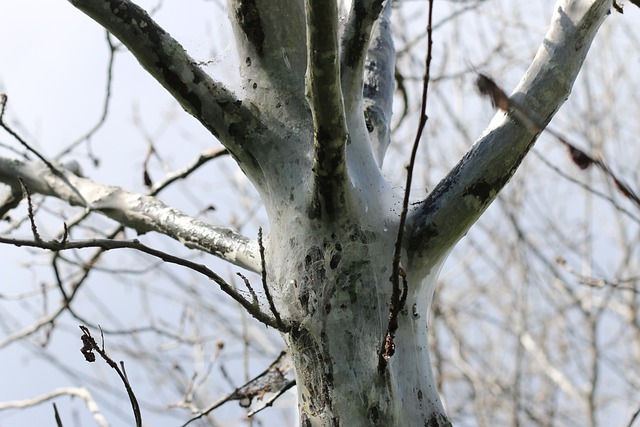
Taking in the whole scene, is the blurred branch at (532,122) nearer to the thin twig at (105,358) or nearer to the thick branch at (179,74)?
the thin twig at (105,358)

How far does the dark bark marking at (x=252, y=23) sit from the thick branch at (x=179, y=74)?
7.8 inches

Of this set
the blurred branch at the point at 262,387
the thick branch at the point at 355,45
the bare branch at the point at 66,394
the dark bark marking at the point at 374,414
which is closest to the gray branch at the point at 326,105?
the thick branch at the point at 355,45

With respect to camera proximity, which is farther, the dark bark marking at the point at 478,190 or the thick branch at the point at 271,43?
the thick branch at the point at 271,43

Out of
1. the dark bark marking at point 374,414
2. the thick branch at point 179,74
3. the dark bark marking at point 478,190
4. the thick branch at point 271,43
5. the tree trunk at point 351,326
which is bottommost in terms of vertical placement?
the dark bark marking at point 374,414

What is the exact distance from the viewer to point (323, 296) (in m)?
1.51

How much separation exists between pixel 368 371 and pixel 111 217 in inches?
52.0

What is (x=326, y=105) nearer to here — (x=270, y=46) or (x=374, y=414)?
(x=270, y=46)

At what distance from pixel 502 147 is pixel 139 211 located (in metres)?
1.25

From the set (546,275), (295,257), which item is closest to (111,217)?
(295,257)

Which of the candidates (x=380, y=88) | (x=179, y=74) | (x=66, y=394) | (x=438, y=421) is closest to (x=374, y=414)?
(x=438, y=421)

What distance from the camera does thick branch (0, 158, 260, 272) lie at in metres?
1.92

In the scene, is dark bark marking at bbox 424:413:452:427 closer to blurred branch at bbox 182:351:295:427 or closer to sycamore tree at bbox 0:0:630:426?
sycamore tree at bbox 0:0:630:426

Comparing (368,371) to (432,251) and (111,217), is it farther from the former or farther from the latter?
(111,217)

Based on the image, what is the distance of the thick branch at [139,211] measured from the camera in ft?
6.31
